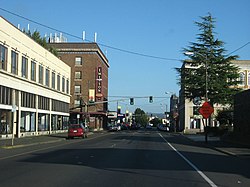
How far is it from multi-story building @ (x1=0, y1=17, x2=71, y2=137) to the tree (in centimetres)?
1795

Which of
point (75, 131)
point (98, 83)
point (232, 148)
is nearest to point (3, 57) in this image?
point (75, 131)

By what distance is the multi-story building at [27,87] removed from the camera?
128ft

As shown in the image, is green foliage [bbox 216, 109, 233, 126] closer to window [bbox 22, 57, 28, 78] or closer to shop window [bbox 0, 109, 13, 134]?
window [bbox 22, 57, 28, 78]

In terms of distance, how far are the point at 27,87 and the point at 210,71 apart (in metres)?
22.4

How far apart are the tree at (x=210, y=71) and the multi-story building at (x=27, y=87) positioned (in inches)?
707

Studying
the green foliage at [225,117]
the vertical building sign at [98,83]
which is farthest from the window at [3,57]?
the vertical building sign at [98,83]

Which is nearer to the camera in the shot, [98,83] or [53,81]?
[53,81]

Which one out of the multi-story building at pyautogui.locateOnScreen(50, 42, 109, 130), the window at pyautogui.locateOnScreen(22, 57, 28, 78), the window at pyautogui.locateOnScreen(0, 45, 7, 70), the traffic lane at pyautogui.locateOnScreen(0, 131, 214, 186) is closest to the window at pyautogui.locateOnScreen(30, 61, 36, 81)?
the window at pyautogui.locateOnScreen(22, 57, 28, 78)

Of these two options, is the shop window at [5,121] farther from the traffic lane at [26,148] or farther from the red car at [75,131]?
the red car at [75,131]

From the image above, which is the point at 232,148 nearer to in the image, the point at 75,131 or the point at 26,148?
the point at 26,148

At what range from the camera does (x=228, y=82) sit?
5250 centimetres

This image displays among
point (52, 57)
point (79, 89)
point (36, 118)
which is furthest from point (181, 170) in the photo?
point (79, 89)

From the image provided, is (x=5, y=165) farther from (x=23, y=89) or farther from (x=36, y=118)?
(x=36, y=118)

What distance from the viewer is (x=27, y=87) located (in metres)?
46.0
